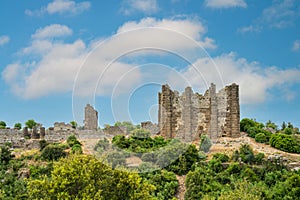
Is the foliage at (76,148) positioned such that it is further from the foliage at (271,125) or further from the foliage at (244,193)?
the foliage at (271,125)

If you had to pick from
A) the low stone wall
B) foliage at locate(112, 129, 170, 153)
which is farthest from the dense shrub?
the low stone wall

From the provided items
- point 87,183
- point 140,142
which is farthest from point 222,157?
point 87,183

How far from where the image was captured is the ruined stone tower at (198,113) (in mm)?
40812

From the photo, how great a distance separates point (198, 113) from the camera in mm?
41594

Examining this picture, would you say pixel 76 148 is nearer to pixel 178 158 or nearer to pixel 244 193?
pixel 178 158

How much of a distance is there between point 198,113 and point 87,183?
2185 cm

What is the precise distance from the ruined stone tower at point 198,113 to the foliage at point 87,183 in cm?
1912

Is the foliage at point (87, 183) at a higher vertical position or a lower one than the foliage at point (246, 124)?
lower

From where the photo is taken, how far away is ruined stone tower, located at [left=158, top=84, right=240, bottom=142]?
40812mm

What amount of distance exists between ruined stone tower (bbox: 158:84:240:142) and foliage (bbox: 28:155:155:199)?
1912cm

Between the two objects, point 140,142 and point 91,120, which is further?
point 91,120

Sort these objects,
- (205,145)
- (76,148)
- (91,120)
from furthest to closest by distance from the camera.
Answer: (91,120) < (76,148) < (205,145)

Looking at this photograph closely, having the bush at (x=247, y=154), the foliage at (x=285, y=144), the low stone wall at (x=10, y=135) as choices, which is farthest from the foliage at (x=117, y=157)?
the low stone wall at (x=10, y=135)

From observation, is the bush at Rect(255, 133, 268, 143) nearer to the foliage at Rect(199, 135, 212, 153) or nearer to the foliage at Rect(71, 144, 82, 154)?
the foliage at Rect(199, 135, 212, 153)
